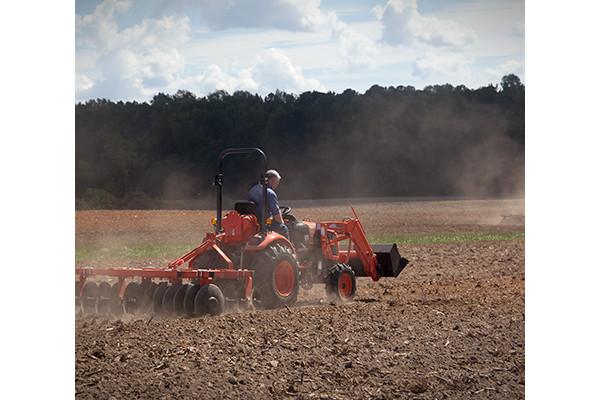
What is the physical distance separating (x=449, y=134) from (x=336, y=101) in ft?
28.6

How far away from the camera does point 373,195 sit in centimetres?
3919

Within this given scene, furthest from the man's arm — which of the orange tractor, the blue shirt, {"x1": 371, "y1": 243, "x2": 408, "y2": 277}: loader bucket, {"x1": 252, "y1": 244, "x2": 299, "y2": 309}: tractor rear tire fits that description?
{"x1": 371, "y1": 243, "x2": 408, "y2": 277}: loader bucket

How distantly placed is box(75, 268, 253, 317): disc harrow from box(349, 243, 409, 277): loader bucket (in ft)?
8.17

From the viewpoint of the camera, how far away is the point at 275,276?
7.93 metres

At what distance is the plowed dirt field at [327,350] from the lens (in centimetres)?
505

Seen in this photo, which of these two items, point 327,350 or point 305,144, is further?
point 305,144

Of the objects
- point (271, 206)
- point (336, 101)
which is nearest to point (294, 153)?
point (336, 101)

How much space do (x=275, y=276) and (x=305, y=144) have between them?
3005 centimetres

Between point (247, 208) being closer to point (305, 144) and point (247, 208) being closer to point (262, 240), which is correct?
point (262, 240)

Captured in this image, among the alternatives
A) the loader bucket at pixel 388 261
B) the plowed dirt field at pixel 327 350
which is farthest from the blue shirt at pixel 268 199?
the loader bucket at pixel 388 261

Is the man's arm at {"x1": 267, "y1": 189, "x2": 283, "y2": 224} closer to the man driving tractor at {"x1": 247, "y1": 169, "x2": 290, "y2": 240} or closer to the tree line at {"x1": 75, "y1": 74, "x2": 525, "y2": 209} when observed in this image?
the man driving tractor at {"x1": 247, "y1": 169, "x2": 290, "y2": 240}

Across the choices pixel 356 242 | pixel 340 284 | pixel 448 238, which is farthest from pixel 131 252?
pixel 448 238

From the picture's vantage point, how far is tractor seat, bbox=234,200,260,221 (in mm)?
8102

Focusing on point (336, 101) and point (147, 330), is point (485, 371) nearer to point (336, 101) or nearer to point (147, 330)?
point (147, 330)
